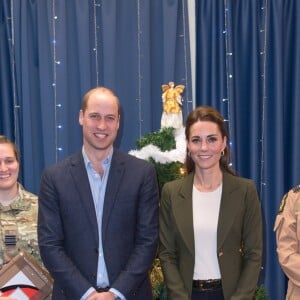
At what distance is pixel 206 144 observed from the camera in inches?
92.5

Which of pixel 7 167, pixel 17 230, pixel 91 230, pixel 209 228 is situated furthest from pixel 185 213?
pixel 7 167

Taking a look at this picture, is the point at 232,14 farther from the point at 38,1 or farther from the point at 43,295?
the point at 43,295

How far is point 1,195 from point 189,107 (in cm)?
178

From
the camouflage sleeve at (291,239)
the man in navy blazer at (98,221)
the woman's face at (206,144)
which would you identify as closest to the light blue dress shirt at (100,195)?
the man in navy blazer at (98,221)

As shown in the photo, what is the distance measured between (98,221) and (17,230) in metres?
0.60

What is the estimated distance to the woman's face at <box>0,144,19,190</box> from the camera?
2611 millimetres

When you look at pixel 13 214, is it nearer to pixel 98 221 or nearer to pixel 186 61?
pixel 98 221

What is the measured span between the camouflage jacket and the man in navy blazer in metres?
0.36

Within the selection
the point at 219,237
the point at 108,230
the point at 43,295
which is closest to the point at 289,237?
the point at 219,237

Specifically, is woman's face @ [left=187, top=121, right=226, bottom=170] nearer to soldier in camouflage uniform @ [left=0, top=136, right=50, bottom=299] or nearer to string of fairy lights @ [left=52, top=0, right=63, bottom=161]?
soldier in camouflage uniform @ [left=0, top=136, right=50, bottom=299]

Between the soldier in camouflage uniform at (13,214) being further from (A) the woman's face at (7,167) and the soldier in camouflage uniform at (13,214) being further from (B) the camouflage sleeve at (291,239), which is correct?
(B) the camouflage sleeve at (291,239)

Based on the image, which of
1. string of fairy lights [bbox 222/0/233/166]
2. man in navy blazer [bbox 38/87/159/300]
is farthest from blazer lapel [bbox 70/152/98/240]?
string of fairy lights [bbox 222/0/233/166]

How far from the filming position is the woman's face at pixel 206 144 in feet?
7.70

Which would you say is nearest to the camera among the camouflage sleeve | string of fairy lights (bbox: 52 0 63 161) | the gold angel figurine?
the camouflage sleeve
